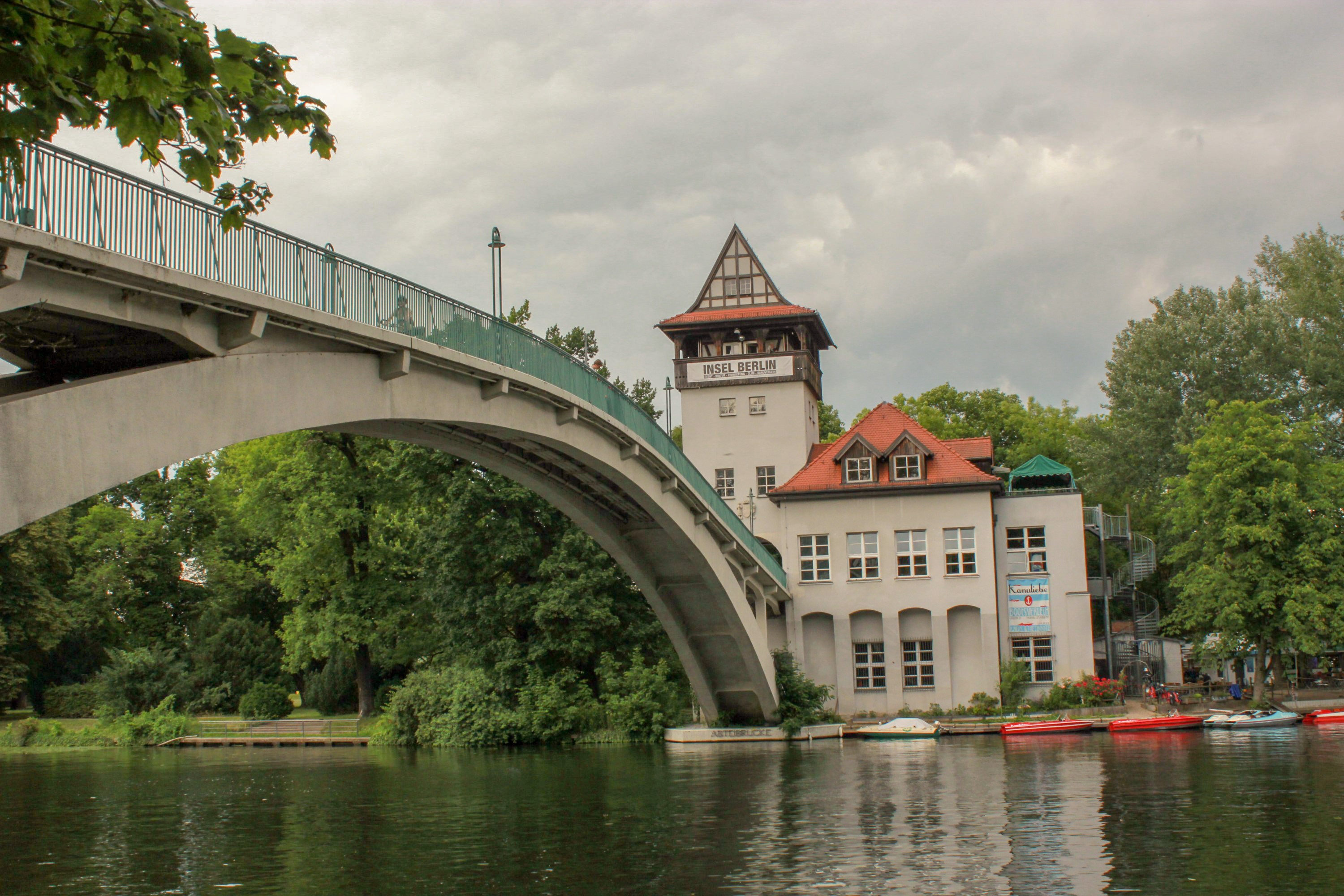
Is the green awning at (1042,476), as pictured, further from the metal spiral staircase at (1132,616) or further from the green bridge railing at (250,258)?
the green bridge railing at (250,258)

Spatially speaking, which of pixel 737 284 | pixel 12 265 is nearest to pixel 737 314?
pixel 737 284

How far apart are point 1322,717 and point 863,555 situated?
1431 centimetres

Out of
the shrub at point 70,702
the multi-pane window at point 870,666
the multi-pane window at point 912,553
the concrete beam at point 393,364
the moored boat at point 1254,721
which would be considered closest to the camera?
the concrete beam at point 393,364

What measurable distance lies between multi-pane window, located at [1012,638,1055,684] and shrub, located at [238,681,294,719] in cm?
2617

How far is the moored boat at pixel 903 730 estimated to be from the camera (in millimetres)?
35594

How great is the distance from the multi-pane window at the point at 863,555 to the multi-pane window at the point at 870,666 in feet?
7.45

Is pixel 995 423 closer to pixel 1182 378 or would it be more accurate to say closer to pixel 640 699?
pixel 1182 378

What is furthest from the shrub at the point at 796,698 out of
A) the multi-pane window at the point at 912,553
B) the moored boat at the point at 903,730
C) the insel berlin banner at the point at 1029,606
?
the insel berlin banner at the point at 1029,606

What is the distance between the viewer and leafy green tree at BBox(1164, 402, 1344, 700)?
3844 centimetres

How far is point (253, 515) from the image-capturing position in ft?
149

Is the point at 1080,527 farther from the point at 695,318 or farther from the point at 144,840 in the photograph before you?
the point at 144,840

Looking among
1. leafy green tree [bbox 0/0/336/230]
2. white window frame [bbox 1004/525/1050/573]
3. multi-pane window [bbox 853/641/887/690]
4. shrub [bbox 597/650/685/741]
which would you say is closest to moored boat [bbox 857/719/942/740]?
multi-pane window [bbox 853/641/887/690]

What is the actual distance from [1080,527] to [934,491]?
4979mm

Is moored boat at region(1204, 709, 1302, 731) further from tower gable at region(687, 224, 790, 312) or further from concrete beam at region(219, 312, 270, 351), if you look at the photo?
concrete beam at region(219, 312, 270, 351)
